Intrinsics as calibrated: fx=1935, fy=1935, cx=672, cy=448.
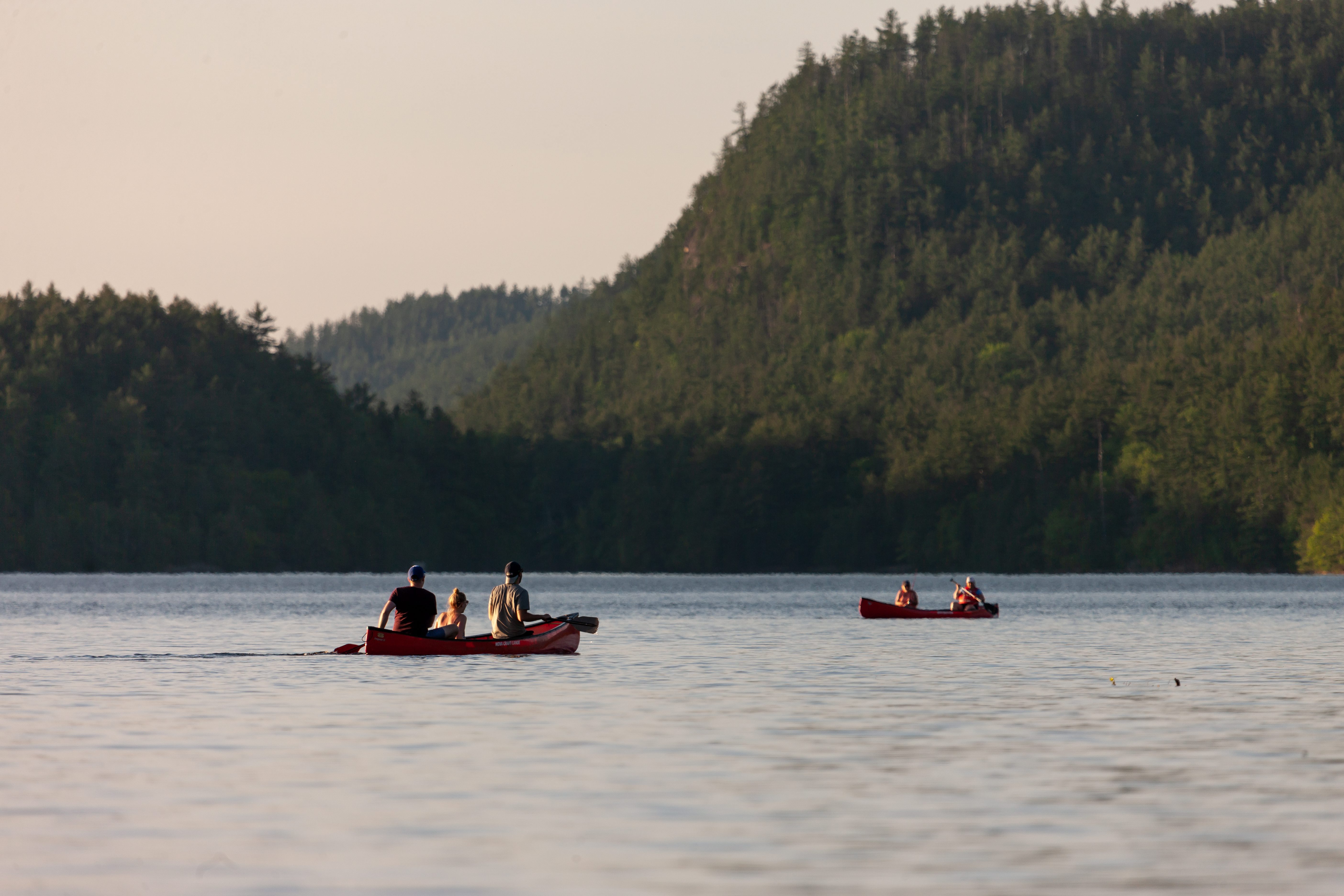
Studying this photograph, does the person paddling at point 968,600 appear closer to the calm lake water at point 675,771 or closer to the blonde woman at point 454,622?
the calm lake water at point 675,771

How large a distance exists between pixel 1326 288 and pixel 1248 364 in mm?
11765

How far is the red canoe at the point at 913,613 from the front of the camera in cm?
7356

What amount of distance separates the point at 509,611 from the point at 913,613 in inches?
1325

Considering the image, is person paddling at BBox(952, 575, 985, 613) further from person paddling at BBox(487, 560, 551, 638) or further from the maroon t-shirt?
the maroon t-shirt

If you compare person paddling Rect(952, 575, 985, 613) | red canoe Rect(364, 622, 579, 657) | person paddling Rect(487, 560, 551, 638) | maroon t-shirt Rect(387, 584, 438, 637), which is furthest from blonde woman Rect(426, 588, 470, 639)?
person paddling Rect(952, 575, 985, 613)

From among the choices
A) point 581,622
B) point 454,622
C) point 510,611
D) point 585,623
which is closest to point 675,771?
point 454,622

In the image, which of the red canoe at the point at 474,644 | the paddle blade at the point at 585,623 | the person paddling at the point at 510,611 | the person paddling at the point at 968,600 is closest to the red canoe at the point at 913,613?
the person paddling at the point at 968,600

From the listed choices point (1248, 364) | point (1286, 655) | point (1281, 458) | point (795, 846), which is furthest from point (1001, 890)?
point (1248, 364)

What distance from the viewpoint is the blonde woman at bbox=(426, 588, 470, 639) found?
4353 centimetres

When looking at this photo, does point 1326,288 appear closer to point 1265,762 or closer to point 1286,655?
point 1286,655

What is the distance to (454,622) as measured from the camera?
43.8 m

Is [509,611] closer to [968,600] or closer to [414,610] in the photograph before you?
[414,610]

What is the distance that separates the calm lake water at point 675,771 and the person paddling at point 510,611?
863 millimetres

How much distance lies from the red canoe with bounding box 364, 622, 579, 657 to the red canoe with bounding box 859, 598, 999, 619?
2921 centimetres
